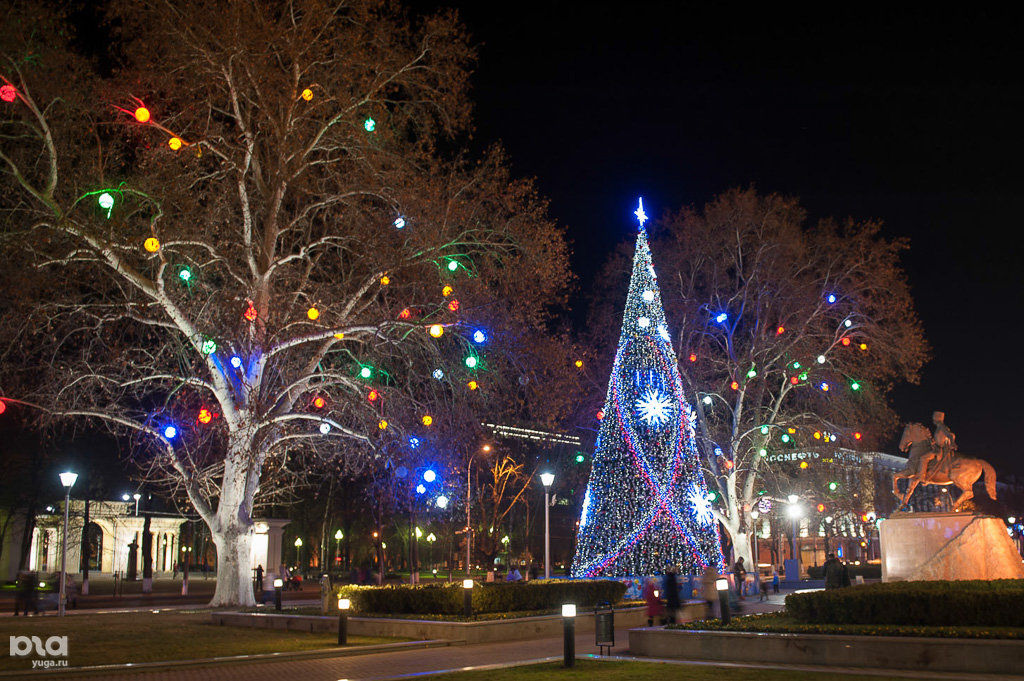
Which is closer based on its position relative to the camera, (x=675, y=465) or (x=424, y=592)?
(x=424, y=592)

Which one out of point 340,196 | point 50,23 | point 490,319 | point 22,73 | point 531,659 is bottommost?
point 531,659

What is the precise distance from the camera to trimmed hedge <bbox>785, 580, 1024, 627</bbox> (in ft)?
44.3

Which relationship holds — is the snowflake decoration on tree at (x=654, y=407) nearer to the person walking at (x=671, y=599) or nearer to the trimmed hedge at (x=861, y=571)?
the person walking at (x=671, y=599)

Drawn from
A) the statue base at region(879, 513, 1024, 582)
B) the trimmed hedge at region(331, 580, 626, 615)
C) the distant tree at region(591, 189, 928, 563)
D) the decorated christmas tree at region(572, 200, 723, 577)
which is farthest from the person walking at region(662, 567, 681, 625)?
the distant tree at region(591, 189, 928, 563)

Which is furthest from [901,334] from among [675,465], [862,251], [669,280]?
[675,465]

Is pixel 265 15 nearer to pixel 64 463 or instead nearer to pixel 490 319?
pixel 490 319

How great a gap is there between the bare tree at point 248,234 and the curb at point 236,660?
845 cm

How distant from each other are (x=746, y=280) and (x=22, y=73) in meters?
28.2

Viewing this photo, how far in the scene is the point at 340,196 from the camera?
25.1 m

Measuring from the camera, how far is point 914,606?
14109mm

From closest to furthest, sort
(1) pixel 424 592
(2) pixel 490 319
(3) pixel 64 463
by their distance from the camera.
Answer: (1) pixel 424 592 < (2) pixel 490 319 < (3) pixel 64 463

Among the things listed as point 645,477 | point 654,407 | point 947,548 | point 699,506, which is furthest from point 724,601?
point 654,407

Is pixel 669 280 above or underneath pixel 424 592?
above

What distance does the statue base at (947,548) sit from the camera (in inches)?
864
